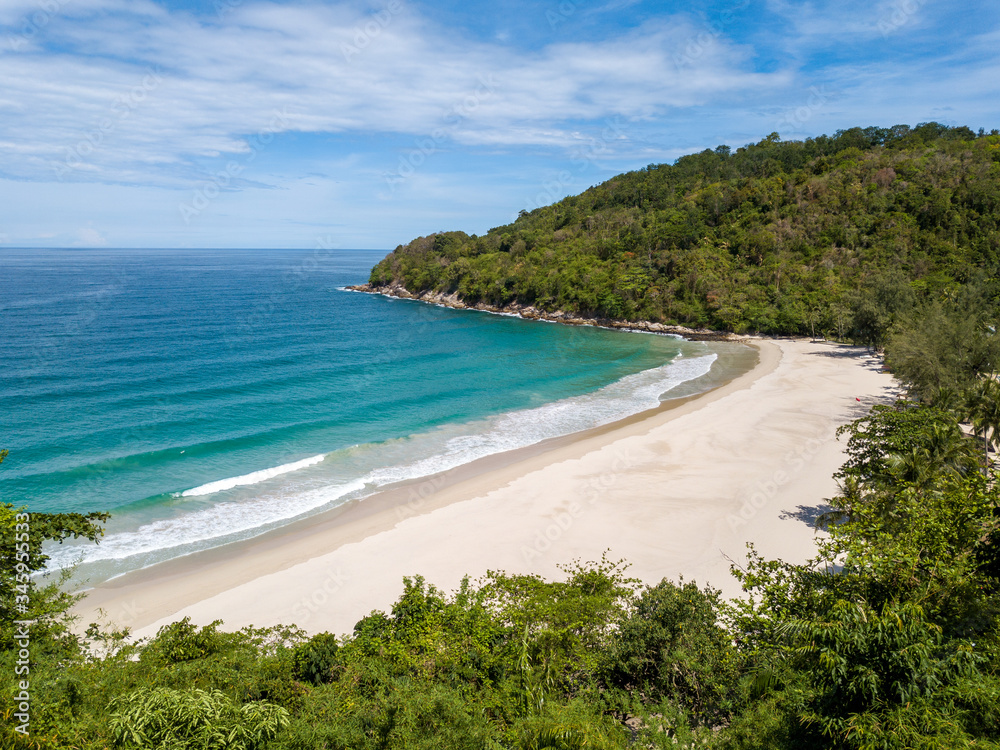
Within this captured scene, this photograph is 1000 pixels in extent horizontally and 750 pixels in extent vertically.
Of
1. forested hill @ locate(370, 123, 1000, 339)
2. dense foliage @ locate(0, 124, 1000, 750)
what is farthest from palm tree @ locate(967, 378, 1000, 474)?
forested hill @ locate(370, 123, 1000, 339)

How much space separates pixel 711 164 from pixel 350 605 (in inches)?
5060

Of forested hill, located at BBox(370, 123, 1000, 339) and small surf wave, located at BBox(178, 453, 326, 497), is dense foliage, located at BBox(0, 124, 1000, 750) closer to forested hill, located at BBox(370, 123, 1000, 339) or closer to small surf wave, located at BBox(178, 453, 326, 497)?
small surf wave, located at BBox(178, 453, 326, 497)

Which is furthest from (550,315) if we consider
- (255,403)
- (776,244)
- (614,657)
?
(614,657)

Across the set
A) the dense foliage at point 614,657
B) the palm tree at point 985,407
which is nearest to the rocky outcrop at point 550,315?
the palm tree at point 985,407

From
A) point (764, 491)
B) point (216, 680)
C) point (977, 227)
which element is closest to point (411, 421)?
point (764, 491)

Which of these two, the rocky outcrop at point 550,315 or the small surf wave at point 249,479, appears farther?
the rocky outcrop at point 550,315

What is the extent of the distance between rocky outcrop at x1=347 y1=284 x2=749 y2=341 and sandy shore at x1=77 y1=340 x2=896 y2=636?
35.2m

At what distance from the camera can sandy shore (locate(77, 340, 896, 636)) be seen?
1908 centimetres

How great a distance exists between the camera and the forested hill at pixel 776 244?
2611 inches

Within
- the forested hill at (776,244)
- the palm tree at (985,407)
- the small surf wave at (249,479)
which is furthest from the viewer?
the forested hill at (776,244)

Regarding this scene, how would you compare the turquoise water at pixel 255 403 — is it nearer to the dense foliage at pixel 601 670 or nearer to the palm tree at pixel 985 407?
the dense foliage at pixel 601 670

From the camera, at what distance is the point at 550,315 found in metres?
86.2

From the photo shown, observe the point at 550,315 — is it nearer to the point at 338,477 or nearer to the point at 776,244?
the point at 776,244

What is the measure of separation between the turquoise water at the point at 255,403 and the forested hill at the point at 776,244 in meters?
12.1
